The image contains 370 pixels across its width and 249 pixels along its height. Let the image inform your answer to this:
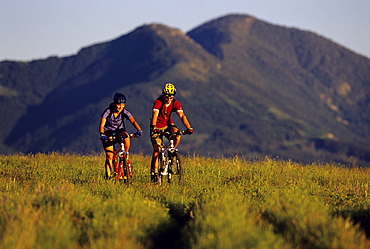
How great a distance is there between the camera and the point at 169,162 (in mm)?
13078

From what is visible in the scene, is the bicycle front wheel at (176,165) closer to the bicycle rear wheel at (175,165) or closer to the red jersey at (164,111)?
the bicycle rear wheel at (175,165)

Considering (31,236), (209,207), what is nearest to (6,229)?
(31,236)

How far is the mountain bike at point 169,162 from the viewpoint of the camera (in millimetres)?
12930

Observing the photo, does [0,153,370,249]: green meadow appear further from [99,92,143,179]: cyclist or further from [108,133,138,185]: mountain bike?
[99,92,143,179]: cyclist

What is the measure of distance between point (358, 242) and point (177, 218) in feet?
10.6

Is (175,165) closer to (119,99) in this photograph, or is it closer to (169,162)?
(169,162)

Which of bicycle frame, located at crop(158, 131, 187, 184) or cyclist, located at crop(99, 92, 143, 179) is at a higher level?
cyclist, located at crop(99, 92, 143, 179)

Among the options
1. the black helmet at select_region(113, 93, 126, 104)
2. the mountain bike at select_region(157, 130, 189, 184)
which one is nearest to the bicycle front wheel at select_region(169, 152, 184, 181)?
the mountain bike at select_region(157, 130, 189, 184)

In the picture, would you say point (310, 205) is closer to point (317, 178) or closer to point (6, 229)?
point (6, 229)

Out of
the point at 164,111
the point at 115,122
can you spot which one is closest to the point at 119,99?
the point at 115,122

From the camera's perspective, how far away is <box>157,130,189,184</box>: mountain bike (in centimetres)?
1293

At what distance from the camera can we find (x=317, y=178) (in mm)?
14984

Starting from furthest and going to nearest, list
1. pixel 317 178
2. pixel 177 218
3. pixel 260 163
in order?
pixel 260 163
pixel 317 178
pixel 177 218

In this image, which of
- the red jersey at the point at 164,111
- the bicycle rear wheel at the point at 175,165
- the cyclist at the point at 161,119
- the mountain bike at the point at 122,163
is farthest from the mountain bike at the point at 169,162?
the mountain bike at the point at 122,163
